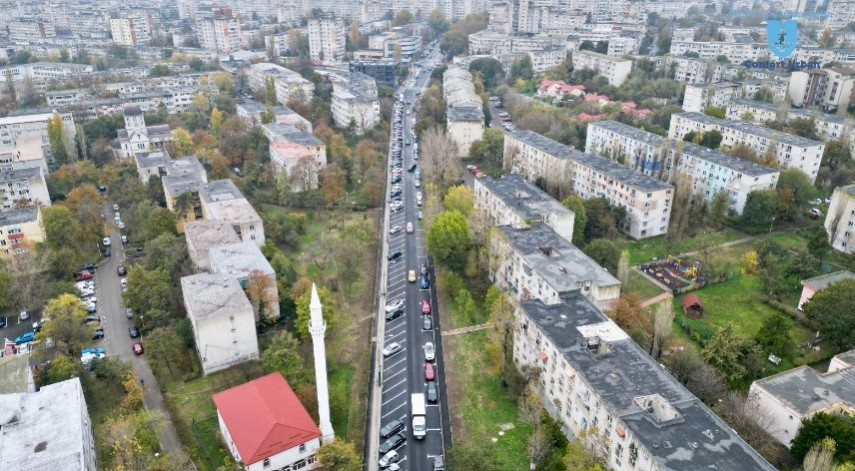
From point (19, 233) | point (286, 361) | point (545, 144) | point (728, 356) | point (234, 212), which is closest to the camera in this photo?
point (728, 356)

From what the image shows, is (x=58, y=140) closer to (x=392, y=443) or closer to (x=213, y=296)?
(x=213, y=296)

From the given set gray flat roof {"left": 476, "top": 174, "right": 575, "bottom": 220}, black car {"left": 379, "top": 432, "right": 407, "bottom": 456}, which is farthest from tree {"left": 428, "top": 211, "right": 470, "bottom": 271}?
black car {"left": 379, "top": 432, "right": 407, "bottom": 456}

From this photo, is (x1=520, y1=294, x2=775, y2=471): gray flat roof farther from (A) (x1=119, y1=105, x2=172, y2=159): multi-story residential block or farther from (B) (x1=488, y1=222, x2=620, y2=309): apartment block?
(A) (x1=119, y1=105, x2=172, y2=159): multi-story residential block

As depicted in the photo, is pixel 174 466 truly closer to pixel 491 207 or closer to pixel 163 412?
pixel 163 412

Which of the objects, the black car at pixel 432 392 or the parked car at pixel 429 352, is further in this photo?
the parked car at pixel 429 352

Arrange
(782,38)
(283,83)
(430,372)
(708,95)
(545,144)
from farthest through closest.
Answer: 1. (782,38)
2. (283,83)
3. (708,95)
4. (545,144)
5. (430,372)

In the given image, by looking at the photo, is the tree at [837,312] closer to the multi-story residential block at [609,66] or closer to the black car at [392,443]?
the black car at [392,443]

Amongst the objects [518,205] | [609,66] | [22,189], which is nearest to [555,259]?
[518,205]

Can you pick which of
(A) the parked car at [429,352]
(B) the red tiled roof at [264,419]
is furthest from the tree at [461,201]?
(B) the red tiled roof at [264,419]
